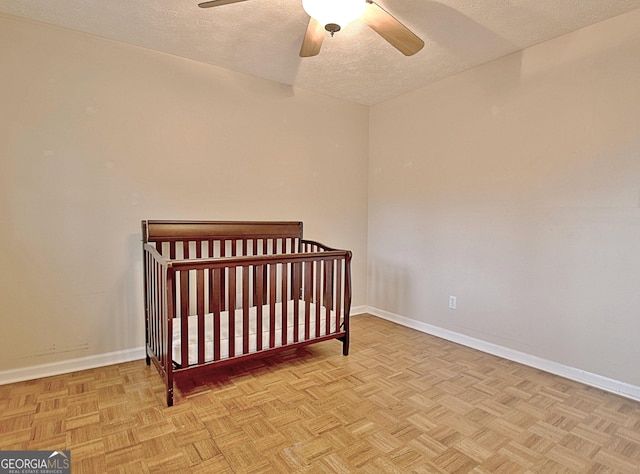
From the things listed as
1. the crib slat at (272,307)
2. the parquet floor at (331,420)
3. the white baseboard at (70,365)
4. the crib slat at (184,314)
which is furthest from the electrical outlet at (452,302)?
the white baseboard at (70,365)

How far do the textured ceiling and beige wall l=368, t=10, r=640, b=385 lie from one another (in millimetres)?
255

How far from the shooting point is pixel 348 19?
64.3 inches

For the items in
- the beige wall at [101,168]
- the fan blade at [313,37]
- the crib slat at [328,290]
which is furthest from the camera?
the crib slat at [328,290]

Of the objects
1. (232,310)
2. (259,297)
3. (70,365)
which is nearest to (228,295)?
(232,310)

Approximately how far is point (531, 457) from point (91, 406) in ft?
7.51

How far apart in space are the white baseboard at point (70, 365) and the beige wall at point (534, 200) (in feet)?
8.19

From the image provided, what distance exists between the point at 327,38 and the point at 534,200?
187 centimetres

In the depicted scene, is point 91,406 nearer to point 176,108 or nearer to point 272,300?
point 272,300

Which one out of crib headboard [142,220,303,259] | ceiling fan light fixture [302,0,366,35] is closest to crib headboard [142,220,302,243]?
crib headboard [142,220,303,259]

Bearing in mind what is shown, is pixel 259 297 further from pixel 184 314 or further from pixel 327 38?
pixel 327 38

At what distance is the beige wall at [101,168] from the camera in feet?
7.45

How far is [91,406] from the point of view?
199cm

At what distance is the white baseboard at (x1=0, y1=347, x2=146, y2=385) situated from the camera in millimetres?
2281

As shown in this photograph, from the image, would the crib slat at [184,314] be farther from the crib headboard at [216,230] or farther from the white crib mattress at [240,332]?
the crib headboard at [216,230]
